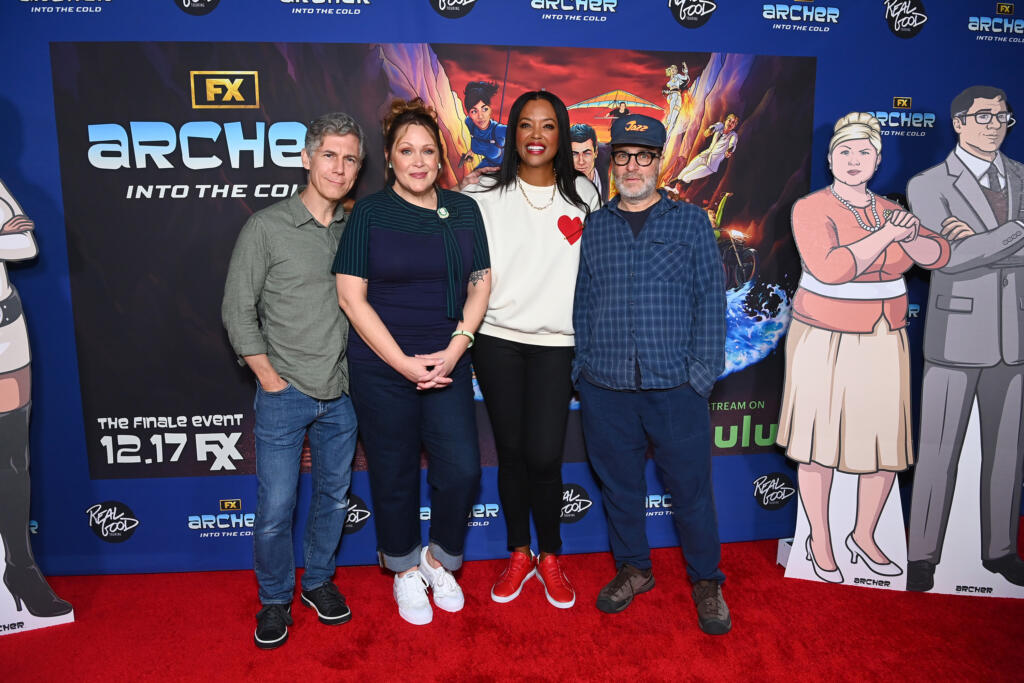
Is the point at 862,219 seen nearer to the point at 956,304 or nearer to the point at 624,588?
the point at 956,304

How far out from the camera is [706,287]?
7.62 ft

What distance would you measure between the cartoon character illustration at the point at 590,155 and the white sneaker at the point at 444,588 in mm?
1709

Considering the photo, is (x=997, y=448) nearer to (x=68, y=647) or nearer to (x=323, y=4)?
(x=323, y=4)

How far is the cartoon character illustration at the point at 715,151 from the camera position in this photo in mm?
2875

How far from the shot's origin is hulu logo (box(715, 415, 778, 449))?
3092 millimetres

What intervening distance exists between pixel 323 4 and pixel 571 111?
1.12 meters

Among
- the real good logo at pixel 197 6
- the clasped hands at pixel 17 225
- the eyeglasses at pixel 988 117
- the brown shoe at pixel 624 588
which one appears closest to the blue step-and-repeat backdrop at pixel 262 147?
the real good logo at pixel 197 6

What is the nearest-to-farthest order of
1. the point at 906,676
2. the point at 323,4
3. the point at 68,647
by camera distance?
1. the point at 906,676
2. the point at 68,647
3. the point at 323,4

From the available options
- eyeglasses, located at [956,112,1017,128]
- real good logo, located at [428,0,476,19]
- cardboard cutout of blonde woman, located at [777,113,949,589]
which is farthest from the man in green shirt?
eyeglasses, located at [956,112,1017,128]

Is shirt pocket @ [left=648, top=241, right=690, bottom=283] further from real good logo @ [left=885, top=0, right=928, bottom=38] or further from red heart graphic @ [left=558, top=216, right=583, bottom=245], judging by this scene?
real good logo @ [left=885, top=0, right=928, bottom=38]

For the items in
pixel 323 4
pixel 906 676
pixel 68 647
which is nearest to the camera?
pixel 906 676

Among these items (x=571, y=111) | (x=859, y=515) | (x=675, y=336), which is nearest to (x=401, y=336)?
(x=675, y=336)

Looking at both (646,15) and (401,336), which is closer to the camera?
(401,336)

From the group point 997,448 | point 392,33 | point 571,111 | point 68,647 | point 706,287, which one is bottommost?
point 68,647
